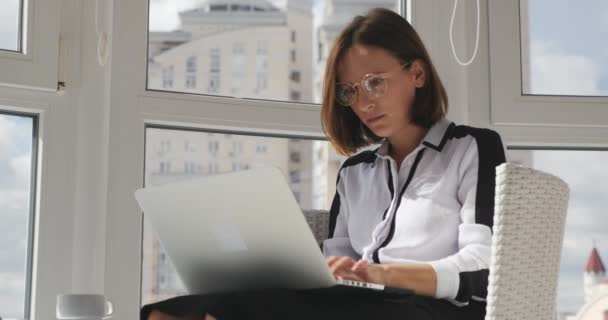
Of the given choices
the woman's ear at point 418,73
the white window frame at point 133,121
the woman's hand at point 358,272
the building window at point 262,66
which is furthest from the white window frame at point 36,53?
the woman's hand at point 358,272

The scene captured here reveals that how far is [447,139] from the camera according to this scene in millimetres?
1991

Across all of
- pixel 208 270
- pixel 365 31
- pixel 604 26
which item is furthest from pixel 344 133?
pixel 604 26

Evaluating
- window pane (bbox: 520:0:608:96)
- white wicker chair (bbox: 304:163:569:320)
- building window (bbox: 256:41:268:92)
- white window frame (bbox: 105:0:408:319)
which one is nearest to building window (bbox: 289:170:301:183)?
white window frame (bbox: 105:0:408:319)

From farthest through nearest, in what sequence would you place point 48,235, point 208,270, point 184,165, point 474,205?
point 184,165, point 48,235, point 474,205, point 208,270

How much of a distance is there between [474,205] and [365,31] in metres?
0.49

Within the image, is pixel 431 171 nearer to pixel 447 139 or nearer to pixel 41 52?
pixel 447 139

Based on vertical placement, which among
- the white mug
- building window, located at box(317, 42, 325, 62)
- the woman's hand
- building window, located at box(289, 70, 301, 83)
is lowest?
the white mug

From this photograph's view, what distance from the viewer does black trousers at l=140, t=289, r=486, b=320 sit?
1.38 m

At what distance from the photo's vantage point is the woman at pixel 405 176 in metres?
1.69

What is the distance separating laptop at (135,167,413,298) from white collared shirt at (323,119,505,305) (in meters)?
0.25

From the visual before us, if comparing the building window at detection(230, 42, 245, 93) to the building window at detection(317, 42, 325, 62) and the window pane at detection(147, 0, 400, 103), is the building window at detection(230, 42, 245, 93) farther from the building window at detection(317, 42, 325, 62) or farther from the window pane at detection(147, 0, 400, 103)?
the building window at detection(317, 42, 325, 62)

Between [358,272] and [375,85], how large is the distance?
0.52 meters

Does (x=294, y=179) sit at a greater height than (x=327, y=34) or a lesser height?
lesser

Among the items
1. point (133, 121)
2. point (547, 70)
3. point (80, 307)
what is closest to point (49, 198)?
point (133, 121)
